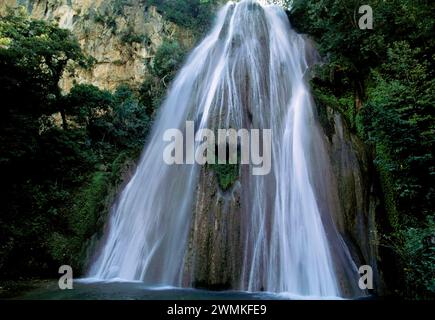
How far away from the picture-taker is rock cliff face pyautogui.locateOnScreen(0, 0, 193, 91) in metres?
18.0

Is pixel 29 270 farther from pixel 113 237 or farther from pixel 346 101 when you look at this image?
pixel 346 101

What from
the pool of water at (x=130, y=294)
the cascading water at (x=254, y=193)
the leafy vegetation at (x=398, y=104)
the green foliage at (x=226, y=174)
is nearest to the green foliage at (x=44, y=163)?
the cascading water at (x=254, y=193)

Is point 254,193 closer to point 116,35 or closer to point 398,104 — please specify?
point 398,104

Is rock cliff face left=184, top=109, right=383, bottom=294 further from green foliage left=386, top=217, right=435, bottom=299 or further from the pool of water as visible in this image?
green foliage left=386, top=217, right=435, bottom=299

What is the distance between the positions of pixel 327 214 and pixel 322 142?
2.24 meters

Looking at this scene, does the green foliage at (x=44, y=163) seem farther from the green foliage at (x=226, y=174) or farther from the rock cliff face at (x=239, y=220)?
the green foliage at (x=226, y=174)

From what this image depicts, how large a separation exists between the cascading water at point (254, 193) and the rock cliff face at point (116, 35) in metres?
5.24

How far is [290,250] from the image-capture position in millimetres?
8047

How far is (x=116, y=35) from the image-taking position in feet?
60.4

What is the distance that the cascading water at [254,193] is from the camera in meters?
7.82

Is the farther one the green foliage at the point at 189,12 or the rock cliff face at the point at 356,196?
the green foliage at the point at 189,12

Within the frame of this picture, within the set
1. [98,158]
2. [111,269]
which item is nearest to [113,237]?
[111,269]

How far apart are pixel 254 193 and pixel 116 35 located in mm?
13925

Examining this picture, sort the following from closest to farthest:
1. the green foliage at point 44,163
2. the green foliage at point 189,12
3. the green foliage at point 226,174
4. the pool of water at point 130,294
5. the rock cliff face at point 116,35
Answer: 1. the pool of water at point 130,294
2. the green foliage at point 226,174
3. the green foliage at point 44,163
4. the rock cliff face at point 116,35
5. the green foliage at point 189,12
